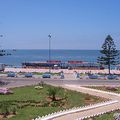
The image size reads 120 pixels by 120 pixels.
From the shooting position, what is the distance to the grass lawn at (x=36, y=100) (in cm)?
3328

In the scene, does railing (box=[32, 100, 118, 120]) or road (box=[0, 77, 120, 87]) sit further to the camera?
road (box=[0, 77, 120, 87])

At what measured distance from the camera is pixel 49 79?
6062cm

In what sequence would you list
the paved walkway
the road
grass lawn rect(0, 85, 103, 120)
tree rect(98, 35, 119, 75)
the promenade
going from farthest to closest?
tree rect(98, 35, 119, 75), the road, grass lawn rect(0, 85, 103, 120), the promenade, the paved walkway

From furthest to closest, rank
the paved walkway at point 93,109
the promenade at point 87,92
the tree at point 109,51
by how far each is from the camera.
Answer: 1. the tree at point 109,51
2. the promenade at point 87,92
3. the paved walkway at point 93,109

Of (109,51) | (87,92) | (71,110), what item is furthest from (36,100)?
(109,51)

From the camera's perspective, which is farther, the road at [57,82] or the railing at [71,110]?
the road at [57,82]

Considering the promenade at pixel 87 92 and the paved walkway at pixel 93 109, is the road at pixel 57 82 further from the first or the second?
the paved walkway at pixel 93 109

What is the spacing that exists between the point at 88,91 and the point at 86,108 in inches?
478

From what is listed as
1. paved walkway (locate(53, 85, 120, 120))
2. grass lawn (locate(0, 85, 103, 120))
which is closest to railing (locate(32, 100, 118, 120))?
paved walkway (locate(53, 85, 120, 120))

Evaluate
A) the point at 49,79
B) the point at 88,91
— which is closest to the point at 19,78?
the point at 49,79

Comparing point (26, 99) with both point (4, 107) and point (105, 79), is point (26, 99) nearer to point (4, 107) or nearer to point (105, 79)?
point (4, 107)

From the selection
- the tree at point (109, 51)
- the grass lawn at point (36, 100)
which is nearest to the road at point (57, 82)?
the grass lawn at point (36, 100)

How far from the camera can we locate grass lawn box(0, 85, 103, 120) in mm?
33281

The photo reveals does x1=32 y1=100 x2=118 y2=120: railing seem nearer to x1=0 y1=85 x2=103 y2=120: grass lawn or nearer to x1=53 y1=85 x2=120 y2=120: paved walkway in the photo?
x1=53 y1=85 x2=120 y2=120: paved walkway
